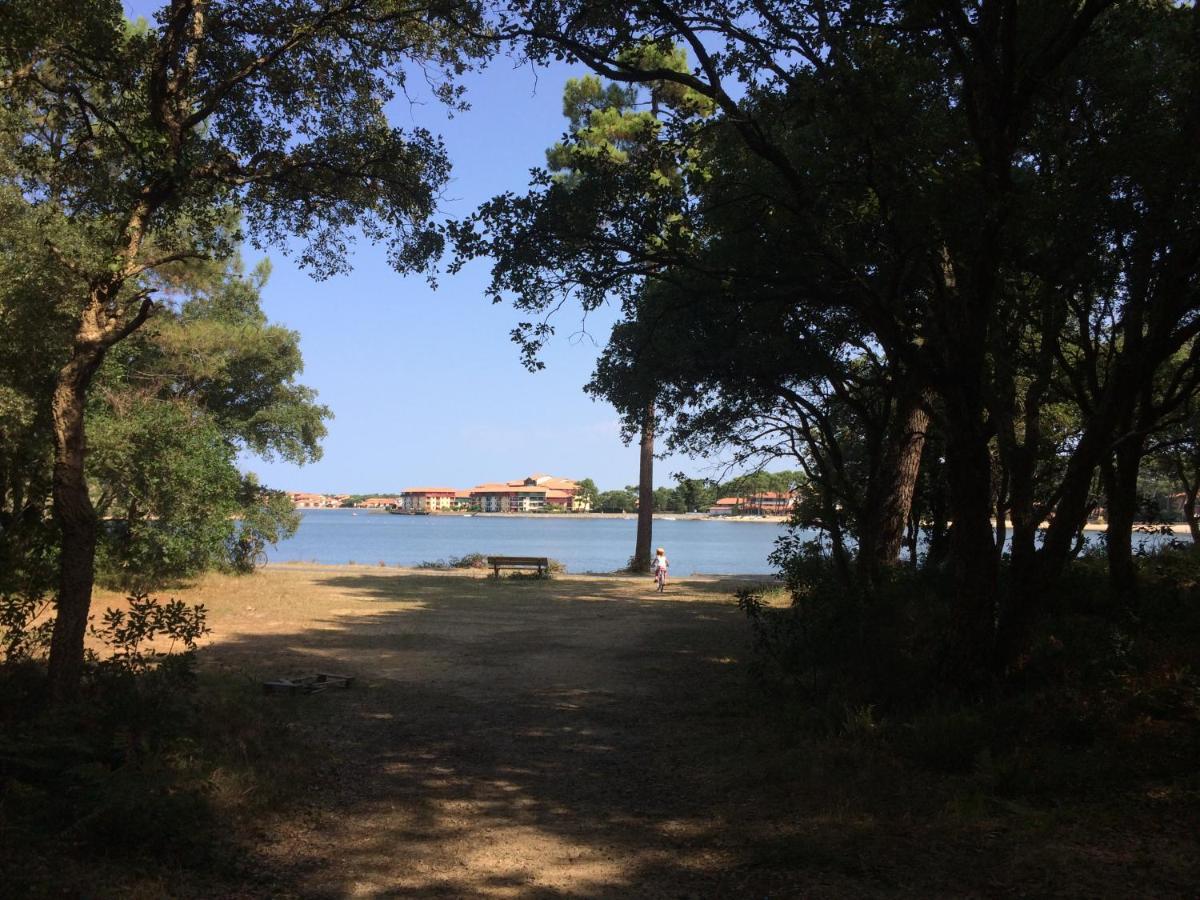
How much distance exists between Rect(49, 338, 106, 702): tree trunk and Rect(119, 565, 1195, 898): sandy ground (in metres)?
1.93

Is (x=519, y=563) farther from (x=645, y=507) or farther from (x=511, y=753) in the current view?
(x=511, y=753)

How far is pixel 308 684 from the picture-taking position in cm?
918

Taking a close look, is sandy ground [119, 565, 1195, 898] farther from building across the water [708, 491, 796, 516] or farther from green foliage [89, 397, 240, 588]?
green foliage [89, 397, 240, 588]

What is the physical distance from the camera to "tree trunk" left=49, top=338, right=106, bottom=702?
19.9ft

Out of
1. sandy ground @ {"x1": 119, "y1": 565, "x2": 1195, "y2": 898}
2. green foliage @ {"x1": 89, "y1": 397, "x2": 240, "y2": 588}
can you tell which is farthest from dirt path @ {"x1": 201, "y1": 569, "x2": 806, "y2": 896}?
green foliage @ {"x1": 89, "y1": 397, "x2": 240, "y2": 588}

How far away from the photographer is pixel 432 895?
4.38 meters

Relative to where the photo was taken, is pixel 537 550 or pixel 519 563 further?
pixel 537 550

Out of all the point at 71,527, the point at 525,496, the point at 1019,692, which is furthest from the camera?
the point at 525,496

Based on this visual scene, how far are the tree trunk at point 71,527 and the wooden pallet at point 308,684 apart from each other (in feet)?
9.04

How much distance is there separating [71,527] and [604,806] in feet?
14.4

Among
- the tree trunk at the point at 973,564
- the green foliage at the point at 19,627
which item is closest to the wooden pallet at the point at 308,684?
the green foliage at the point at 19,627

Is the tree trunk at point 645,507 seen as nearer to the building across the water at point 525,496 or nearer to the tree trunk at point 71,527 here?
the tree trunk at point 71,527

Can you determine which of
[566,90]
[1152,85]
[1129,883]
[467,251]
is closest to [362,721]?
[467,251]

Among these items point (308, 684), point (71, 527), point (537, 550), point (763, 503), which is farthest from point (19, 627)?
point (537, 550)
